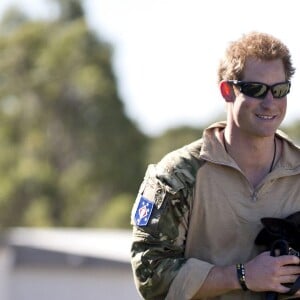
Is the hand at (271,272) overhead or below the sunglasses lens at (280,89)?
below

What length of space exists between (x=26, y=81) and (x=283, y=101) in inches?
1169

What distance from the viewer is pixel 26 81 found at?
112 feet

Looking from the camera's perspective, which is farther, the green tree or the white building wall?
the green tree

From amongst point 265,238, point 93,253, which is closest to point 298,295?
point 265,238

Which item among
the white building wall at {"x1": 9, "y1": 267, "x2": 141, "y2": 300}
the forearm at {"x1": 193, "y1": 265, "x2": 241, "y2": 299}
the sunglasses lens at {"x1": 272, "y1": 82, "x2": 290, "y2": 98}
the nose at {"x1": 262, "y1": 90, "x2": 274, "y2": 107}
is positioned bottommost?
the white building wall at {"x1": 9, "y1": 267, "x2": 141, "y2": 300}

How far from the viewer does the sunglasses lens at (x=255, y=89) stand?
464 centimetres

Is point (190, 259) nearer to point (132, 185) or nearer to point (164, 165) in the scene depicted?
point (164, 165)

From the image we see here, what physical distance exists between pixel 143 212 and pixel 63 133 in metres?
29.6

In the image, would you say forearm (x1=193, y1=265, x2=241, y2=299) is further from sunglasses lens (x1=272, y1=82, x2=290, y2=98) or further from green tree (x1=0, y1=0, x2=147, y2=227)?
green tree (x1=0, y1=0, x2=147, y2=227)

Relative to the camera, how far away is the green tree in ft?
109

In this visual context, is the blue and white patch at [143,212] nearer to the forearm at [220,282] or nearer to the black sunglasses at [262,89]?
the forearm at [220,282]

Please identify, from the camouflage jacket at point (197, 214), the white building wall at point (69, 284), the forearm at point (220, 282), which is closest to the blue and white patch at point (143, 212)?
the camouflage jacket at point (197, 214)

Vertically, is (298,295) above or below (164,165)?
below

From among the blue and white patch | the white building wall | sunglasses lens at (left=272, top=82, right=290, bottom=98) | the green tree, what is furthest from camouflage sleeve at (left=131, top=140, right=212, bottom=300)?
the green tree
